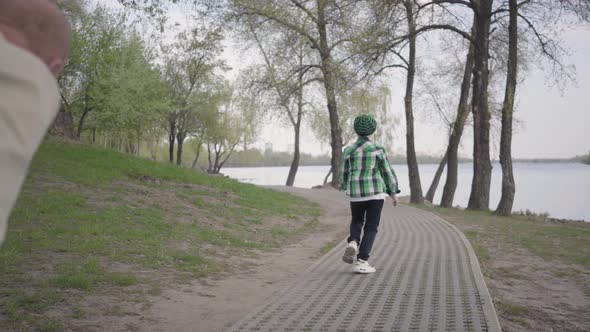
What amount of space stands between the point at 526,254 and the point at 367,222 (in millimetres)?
3673

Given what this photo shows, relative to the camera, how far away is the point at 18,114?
77cm

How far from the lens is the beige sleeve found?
2.49 feet

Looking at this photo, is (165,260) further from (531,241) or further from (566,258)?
(531,241)

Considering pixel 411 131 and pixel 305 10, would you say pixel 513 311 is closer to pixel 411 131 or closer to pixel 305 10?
pixel 411 131

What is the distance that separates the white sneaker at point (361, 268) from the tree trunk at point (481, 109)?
1402cm

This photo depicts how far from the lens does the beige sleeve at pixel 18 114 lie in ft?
2.49

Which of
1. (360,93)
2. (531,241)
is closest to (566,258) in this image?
(531,241)

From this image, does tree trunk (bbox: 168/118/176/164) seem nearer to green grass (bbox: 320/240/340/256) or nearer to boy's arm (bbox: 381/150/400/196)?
green grass (bbox: 320/240/340/256)

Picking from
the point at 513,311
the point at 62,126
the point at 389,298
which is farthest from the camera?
the point at 62,126

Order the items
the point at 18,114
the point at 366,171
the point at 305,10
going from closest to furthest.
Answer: the point at 18,114
the point at 366,171
the point at 305,10

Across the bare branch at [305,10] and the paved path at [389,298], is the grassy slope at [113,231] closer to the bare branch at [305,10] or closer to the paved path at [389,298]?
the paved path at [389,298]

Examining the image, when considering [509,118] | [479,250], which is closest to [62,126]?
[509,118]

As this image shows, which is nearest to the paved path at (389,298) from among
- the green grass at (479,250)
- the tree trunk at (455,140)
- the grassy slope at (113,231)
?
the green grass at (479,250)

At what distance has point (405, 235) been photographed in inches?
404
